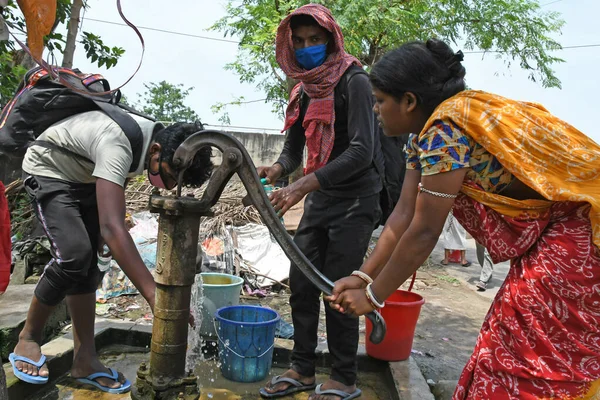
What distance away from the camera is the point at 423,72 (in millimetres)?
1692

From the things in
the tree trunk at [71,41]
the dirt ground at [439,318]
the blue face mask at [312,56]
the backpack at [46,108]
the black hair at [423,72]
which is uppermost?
the tree trunk at [71,41]

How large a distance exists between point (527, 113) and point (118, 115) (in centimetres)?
195

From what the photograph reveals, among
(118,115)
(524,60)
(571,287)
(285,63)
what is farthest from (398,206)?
(524,60)

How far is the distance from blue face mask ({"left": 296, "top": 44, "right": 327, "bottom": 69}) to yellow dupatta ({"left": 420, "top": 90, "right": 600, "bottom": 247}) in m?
1.43

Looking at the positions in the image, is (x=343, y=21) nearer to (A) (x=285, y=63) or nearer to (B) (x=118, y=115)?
(A) (x=285, y=63)

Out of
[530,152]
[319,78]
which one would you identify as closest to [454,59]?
[530,152]

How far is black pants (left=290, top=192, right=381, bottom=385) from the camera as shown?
2857 mm

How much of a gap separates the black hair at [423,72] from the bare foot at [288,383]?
1.91m

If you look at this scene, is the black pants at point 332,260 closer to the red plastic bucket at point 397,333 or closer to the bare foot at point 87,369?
the red plastic bucket at point 397,333

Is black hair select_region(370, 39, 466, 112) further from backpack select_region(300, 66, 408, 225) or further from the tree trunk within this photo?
the tree trunk

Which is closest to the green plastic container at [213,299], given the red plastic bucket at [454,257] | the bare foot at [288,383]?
the bare foot at [288,383]

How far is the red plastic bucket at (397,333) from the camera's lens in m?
3.27

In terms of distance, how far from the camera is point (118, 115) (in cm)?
256

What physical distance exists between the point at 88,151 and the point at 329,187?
4.31 ft
